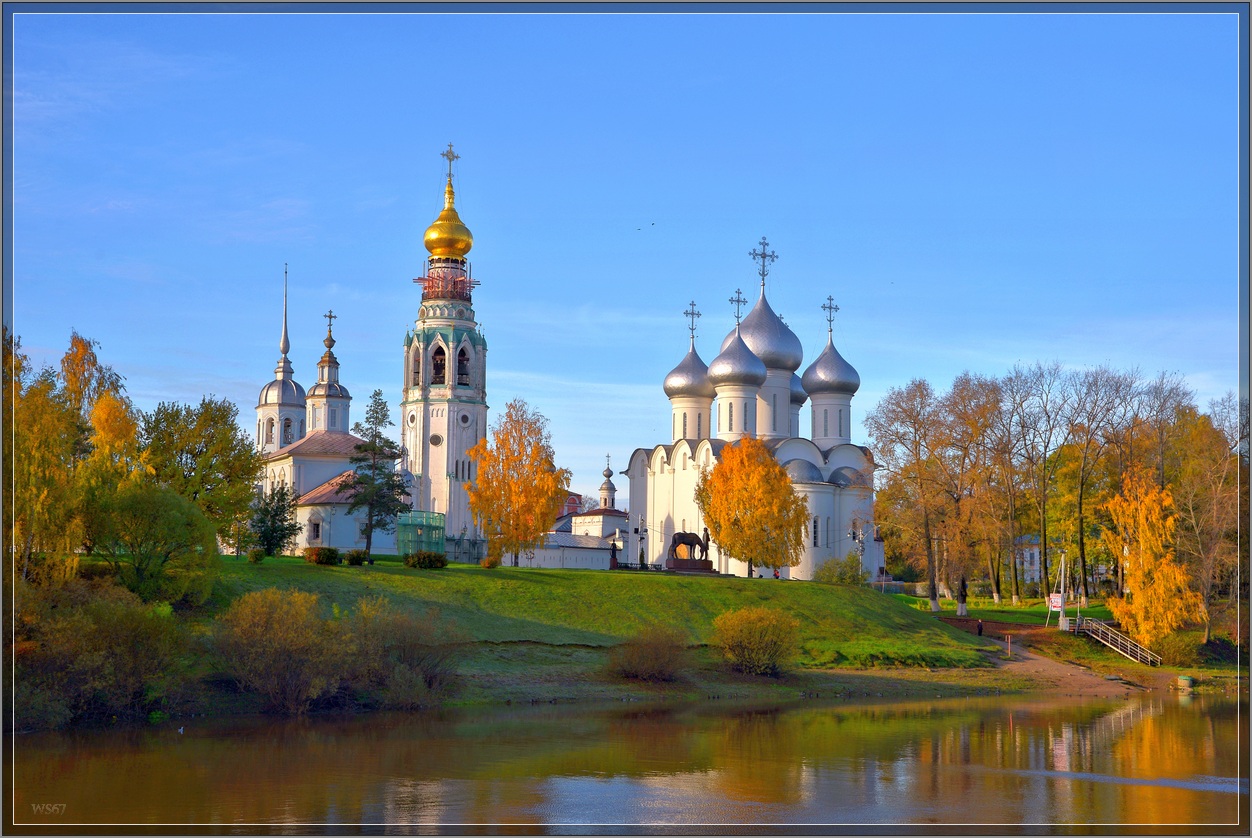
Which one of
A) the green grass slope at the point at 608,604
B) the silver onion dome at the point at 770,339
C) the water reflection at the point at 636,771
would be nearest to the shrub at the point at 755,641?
the green grass slope at the point at 608,604

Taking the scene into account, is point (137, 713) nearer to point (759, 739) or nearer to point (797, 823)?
point (759, 739)

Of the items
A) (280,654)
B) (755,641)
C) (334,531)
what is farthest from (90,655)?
(334,531)

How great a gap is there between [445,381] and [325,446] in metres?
7.49

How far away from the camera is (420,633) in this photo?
2977 cm

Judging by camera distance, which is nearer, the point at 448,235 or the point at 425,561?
the point at 425,561

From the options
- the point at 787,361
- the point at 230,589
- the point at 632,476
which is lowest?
the point at 230,589

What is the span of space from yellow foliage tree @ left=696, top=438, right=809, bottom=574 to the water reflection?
69.9 feet

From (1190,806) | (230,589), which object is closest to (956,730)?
(1190,806)

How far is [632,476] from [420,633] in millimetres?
36569

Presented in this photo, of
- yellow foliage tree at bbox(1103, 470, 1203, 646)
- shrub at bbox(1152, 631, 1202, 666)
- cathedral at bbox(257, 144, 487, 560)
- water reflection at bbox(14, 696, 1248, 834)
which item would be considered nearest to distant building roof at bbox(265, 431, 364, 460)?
cathedral at bbox(257, 144, 487, 560)

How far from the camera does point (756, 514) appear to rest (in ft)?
165

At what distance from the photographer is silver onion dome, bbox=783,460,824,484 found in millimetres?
59844

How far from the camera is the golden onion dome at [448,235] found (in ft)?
232

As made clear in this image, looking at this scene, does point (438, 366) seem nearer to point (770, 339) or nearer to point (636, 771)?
point (770, 339)
